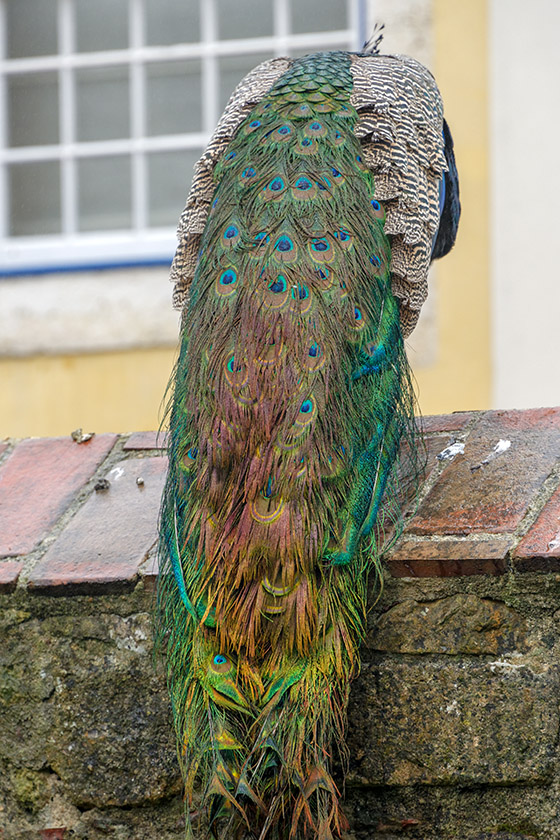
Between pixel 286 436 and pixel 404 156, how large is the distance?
2.97 feet

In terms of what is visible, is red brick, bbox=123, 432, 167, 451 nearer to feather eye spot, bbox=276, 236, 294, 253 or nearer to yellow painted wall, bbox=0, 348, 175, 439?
feather eye spot, bbox=276, 236, 294, 253

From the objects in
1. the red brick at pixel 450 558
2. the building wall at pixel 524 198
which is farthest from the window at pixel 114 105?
the red brick at pixel 450 558

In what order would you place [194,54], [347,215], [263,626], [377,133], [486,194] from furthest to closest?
[194,54] < [486,194] < [377,133] < [347,215] < [263,626]

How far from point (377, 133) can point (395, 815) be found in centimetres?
152

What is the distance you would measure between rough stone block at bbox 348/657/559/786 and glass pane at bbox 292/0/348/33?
4839mm

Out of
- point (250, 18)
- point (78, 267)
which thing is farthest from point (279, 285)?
point (250, 18)

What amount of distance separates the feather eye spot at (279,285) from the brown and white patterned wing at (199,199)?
498 mm

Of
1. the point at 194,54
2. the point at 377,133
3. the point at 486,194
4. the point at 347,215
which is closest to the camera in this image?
the point at 347,215

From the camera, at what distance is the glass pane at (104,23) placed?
6797mm

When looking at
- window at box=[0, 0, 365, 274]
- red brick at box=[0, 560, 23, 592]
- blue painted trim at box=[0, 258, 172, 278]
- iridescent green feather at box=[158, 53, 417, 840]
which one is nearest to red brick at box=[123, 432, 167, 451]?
iridescent green feather at box=[158, 53, 417, 840]

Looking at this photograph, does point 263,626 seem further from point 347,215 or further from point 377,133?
point 377,133

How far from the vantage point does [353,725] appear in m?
2.39

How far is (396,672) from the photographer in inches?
94.0

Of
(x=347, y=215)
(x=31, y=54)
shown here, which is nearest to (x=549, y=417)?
(x=347, y=215)
